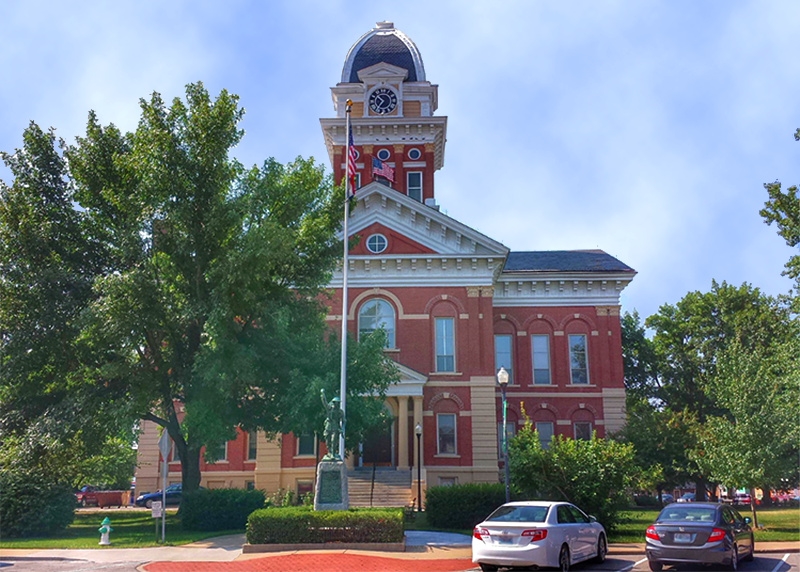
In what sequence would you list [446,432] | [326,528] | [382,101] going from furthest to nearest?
[382,101]
[446,432]
[326,528]

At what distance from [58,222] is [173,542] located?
38.2ft

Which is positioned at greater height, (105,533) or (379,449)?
(379,449)

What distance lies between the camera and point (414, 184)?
4484cm

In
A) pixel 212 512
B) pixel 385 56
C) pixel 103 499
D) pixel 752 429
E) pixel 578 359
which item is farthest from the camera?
pixel 103 499

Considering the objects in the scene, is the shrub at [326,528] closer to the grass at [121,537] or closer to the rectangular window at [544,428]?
the grass at [121,537]

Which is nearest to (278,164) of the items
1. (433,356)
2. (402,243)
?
(402,243)

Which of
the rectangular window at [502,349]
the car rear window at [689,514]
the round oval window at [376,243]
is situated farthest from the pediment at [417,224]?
the car rear window at [689,514]

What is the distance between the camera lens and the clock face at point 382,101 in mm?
46125

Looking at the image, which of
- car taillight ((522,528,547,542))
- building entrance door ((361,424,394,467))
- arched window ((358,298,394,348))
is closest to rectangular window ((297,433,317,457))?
building entrance door ((361,424,394,467))

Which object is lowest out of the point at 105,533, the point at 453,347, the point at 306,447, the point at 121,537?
the point at 121,537

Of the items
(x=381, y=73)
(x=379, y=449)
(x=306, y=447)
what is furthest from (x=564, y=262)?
(x=306, y=447)

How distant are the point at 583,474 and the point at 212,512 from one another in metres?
11.5

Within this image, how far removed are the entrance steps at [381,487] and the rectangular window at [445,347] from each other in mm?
5700

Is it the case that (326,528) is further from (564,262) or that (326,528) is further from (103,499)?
(103,499)
